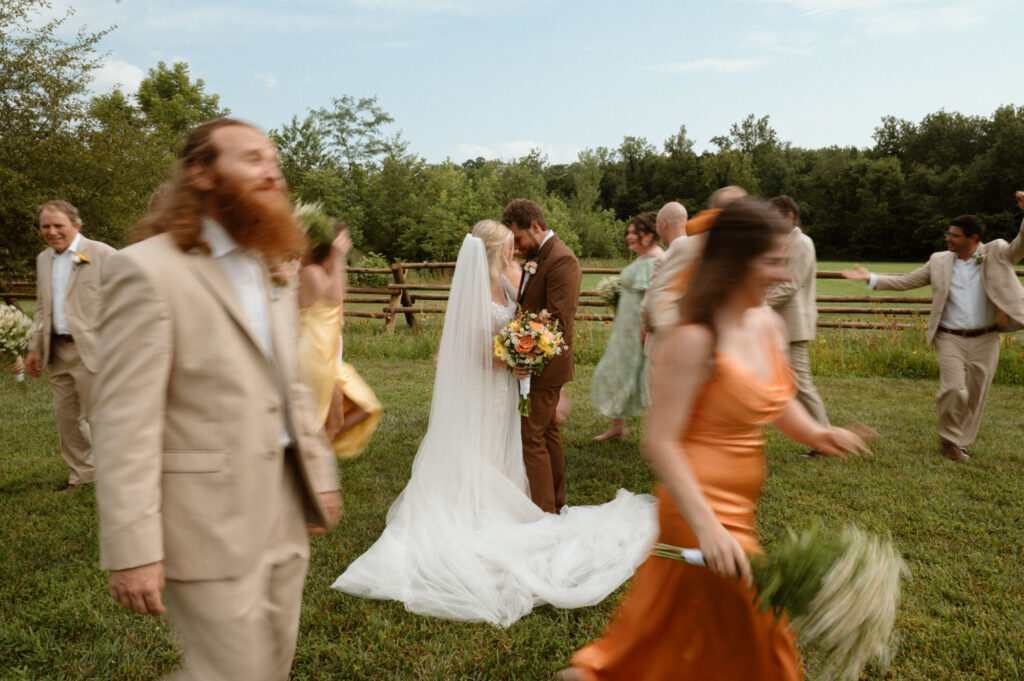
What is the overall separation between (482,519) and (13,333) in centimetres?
422

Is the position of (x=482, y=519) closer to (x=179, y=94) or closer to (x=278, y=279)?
(x=278, y=279)

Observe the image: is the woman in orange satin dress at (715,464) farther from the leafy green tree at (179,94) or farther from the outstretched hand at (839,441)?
the leafy green tree at (179,94)

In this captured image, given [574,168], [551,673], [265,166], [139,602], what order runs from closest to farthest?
1. [139,602]
2. [265,166]
3. [551,673]
4. [574,168]

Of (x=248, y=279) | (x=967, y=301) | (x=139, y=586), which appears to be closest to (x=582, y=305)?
(x=967, y=301)

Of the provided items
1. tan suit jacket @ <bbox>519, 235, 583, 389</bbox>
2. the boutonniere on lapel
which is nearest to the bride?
tan suit jacket @ <bbox>519, 235, 583, 389</bbox>

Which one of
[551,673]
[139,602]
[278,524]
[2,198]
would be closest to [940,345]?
[551,673]

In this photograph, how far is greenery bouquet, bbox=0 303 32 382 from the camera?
219 inches

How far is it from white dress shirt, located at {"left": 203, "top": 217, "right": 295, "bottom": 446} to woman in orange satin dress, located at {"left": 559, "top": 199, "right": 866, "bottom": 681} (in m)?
1.26

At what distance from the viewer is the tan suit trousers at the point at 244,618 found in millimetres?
1959

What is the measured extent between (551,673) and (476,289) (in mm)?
2876

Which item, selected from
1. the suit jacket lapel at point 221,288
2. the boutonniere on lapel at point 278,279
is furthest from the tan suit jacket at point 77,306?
the suit jacket lapel at point 221,288

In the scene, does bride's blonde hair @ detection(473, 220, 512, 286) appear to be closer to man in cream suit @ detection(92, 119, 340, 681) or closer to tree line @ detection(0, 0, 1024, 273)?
man in cream suit @ detection(92, 119, 340, 681)

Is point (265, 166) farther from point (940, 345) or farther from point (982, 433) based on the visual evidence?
point (982, 433)

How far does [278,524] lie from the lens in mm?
2205
